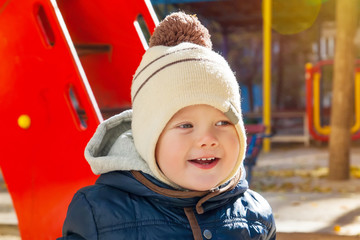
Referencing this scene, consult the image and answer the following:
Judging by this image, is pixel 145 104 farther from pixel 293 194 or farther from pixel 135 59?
pixel 293 194

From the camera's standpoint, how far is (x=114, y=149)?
5.54ft

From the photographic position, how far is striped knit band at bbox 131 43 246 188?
1448 mm

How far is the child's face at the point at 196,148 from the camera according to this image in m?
1.43

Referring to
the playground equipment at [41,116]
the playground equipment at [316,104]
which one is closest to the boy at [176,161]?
the playground equipment at [41,116]


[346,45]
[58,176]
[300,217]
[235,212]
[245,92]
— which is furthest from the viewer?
[245,92]

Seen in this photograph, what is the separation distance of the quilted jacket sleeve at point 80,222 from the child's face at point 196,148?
9.6 inches

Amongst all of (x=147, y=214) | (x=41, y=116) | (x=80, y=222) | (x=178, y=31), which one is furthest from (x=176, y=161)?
(x=41, y=116)

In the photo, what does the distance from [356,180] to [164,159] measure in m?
5.42

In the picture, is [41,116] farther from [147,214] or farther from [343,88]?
[343,88]

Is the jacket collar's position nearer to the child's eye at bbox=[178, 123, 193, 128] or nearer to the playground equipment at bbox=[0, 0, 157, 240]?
the child's eye at bbox=[178, 123, 193, 128]

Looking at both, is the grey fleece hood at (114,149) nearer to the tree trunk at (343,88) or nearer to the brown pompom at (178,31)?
the brown pompom at (178,31)

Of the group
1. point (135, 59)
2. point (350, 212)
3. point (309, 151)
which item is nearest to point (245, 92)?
point (309, 151)

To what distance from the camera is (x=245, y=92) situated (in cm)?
1356

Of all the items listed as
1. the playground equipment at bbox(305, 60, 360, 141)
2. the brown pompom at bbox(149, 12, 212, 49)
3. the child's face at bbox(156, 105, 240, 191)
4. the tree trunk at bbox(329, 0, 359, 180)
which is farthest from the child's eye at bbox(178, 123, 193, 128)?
the playground equipment at bbox(305, 60, 360, 141)
